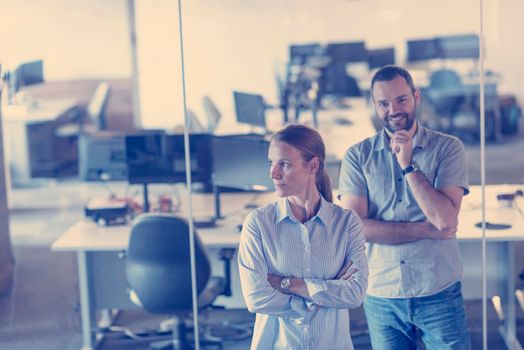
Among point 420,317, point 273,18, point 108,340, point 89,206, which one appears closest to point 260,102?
point 89,206

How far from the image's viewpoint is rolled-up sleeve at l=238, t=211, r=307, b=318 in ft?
9.35

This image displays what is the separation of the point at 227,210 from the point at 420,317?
2.33m

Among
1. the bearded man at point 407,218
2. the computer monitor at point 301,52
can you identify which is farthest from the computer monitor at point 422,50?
the bearded man at point 407,218

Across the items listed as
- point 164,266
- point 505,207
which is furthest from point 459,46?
point 164,266

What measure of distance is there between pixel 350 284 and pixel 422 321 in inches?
22.4

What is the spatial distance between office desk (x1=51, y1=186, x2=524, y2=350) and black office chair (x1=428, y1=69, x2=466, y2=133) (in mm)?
5687

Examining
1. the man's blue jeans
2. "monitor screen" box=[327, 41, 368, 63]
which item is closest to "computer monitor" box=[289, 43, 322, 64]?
"monitor screen" box=[327, 41, 368, 63]

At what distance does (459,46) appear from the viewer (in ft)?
37.6

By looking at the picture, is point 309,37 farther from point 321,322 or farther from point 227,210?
point 321,322

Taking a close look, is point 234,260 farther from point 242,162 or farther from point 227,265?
point 242,162

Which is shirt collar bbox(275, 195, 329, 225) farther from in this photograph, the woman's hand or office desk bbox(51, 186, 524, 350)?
office desk bbox(51, 186, 524, 350)

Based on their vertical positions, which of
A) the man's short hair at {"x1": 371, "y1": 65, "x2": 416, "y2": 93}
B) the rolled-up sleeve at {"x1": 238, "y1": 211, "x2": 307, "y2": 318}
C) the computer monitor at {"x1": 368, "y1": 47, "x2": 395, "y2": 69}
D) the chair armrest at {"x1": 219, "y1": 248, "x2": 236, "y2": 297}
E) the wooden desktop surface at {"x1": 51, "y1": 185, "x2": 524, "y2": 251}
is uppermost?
the computer monitor at {"x1": 368, "y1": 47, "x2": 395, "y2": 69}

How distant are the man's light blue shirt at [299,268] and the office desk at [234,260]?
5.60 ft

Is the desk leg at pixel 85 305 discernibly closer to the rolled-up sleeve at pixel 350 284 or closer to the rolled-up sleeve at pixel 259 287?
the rolled-up sleeve at pixel 259 287
